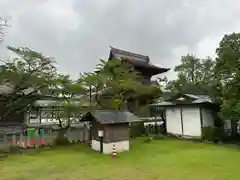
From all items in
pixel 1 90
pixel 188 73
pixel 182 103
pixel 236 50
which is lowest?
pixel 182 103

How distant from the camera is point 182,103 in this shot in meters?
20.1

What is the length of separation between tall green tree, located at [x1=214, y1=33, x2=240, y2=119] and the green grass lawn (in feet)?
9.68

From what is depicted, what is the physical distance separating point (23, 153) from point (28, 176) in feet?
16.2

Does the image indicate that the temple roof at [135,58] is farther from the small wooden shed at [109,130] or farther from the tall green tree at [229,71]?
the small wooden shed at [109,130]

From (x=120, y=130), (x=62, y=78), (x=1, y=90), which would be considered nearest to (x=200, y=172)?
(x=120, y=130)

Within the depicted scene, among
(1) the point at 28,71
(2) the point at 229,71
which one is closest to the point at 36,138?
(1) the point at 28,71

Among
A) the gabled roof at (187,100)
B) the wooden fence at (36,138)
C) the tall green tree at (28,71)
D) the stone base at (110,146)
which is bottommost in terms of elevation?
the stone base at (110,146)

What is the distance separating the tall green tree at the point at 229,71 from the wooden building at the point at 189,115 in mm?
2828

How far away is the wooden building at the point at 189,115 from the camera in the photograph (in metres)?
19.0

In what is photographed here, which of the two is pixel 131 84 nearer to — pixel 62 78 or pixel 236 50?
pixel 62 78

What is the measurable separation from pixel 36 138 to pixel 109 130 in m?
4.61

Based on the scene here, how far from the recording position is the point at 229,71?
15836mm

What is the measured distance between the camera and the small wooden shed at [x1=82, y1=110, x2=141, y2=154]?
1320 cm

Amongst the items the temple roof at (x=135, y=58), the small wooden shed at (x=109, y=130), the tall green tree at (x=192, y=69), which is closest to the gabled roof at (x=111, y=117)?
the small wooden shed at (x=109, y=130)
